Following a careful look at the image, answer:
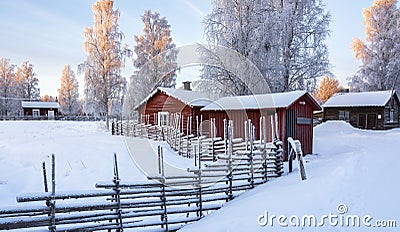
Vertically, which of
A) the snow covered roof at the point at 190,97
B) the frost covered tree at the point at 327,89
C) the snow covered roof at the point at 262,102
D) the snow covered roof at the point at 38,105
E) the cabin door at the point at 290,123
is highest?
the frost covered tree at the point at 327,89

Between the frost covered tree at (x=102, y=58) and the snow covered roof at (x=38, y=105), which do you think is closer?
the frost covered tree at (x=102, y=58)

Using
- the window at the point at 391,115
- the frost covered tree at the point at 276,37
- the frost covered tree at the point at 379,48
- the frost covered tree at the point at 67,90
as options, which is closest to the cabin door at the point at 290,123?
the frost covered tree at the point at 276,37

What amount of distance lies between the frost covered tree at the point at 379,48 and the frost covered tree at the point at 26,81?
45.2 metres

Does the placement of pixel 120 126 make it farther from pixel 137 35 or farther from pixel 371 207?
pixel 371 207

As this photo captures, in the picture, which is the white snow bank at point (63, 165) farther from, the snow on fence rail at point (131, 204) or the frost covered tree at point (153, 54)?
the frost covered tree at point (153, 54)

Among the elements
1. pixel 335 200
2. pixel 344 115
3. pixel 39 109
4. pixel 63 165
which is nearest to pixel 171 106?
pixel 63 165

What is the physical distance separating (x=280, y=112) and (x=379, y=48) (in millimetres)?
20213

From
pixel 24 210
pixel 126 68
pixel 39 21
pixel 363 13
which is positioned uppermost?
pixel 363 13

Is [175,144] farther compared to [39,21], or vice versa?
[39,21]

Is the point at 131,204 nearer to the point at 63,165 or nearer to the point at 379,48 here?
the point at 63,165

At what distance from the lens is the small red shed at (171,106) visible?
1612 cm

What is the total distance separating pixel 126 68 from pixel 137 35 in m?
3.37

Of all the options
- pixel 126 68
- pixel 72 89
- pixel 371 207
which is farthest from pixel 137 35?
pixel 72 89

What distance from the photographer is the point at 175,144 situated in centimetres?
1411
